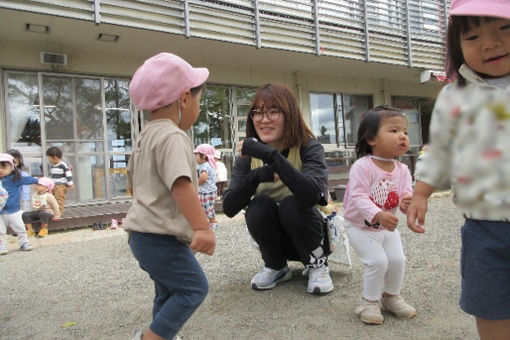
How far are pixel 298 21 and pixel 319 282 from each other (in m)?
7.95

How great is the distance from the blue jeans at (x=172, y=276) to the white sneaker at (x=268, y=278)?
1.00 m

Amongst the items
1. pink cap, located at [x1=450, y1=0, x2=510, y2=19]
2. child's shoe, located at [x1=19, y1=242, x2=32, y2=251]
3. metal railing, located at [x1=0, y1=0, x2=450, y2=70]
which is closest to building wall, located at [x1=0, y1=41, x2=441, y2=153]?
metal railing, located at [x1=0, y1=0, x2=450, y2=70]

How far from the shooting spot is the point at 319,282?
2.43 metres

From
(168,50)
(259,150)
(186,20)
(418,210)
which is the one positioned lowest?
(418,210)

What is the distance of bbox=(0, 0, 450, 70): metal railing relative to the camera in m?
6.99

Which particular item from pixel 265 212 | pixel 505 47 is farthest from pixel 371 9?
pixel 505 47

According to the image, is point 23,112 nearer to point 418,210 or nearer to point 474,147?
point 418,210

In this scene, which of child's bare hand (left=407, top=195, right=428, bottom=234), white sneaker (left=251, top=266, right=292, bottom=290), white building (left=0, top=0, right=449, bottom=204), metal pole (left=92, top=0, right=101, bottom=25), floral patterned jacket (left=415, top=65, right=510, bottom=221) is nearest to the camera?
floral patterned jacket (left=415, top=65, right=510, bottom=221)

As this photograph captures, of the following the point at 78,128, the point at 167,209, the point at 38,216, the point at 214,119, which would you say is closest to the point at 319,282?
the point at 167,209

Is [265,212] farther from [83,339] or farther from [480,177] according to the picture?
[480,177]

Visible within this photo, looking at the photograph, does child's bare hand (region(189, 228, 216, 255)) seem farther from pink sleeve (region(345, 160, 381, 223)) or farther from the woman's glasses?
the woman's glasses

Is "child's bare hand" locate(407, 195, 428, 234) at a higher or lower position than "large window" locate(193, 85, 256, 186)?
lower

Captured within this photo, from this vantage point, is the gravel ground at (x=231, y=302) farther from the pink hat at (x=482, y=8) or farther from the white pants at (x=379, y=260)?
the pink hat at (x=482, y=8)

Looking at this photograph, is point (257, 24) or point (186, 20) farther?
point (257, 24)
